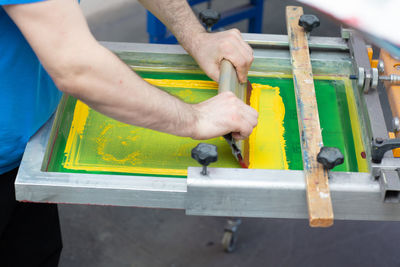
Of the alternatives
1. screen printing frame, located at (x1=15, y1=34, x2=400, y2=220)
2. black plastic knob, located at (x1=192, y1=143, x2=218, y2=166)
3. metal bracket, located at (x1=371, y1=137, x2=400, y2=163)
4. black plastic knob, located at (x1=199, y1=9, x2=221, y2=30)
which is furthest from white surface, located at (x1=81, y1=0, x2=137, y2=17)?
metal bracket, located at (x1=371, y1=137, x2=400, y2=163)

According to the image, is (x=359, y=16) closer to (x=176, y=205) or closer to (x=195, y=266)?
(x=176, y=205)

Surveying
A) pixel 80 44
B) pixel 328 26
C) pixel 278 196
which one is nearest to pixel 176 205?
pixel 278 196

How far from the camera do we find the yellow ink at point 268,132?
163 cm

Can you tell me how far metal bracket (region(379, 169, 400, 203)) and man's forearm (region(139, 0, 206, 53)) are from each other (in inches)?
31.1

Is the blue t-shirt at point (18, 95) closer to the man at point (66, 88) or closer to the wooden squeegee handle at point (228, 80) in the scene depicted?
the man at point (66, 88)

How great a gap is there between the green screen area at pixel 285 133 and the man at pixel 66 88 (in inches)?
3.8

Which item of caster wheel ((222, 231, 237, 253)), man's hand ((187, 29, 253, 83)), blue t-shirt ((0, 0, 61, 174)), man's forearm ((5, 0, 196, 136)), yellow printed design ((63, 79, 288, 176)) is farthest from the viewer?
caster wheel ((222, 231, 237, 253))

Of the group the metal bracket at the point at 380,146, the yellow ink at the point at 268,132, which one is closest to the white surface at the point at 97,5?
the yellow ink at the point at 268,132

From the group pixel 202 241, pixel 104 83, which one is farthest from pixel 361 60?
pixel 202 241

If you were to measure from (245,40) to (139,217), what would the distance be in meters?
1.33

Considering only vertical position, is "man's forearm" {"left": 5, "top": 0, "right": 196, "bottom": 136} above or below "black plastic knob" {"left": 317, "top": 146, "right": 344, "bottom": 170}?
above

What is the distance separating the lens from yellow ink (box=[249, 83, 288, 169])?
1.63 metres

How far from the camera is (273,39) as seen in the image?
1974 mm

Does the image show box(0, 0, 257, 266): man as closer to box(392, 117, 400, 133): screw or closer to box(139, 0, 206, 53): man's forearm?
box(139, 0, 206, 53): man's forearm
